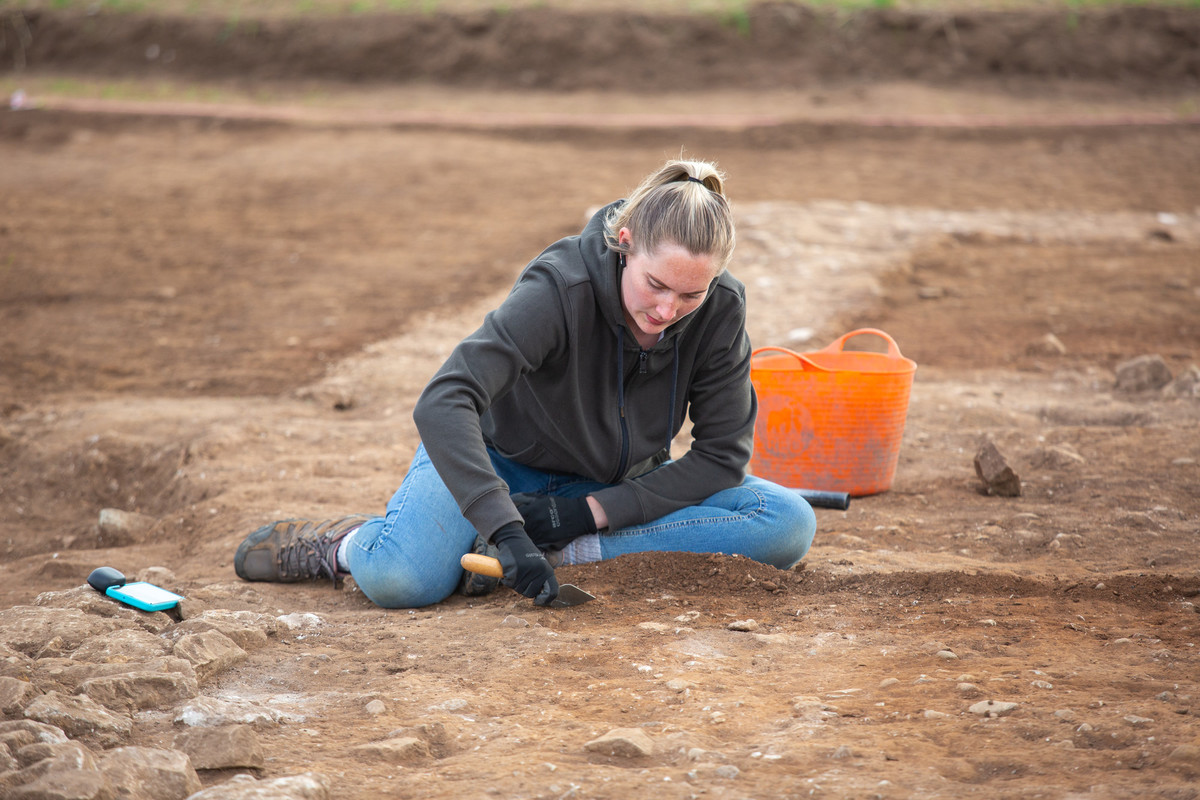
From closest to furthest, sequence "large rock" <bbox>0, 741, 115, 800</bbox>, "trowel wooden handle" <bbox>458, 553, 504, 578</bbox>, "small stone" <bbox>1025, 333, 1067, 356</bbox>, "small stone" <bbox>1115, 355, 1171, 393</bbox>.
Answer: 1. "large rock" <bbox>0, 741, 115, 800</bbox>
2. "trowel wooden handle" <bbox>458, 553, 504, 578</bbox>
3. "small stone" <bbox>1115, 355, 1171, 393</bbox>
4. "small stone" <bbox>1025, 333, 1067, 356</bbox>

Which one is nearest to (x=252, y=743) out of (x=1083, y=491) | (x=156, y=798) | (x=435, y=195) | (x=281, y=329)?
(x=156, y=798)

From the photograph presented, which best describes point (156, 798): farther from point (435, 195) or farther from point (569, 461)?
point (435, 195)

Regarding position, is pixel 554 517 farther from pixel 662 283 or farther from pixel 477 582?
pixel 662 283

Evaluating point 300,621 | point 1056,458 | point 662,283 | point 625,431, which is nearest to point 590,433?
point 625,431

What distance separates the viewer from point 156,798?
5.70ft

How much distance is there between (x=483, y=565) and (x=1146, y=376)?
3.25 m

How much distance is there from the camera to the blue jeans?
9.00 ft

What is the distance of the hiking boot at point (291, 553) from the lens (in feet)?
A: 9.75

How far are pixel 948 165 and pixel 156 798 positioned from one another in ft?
27.8

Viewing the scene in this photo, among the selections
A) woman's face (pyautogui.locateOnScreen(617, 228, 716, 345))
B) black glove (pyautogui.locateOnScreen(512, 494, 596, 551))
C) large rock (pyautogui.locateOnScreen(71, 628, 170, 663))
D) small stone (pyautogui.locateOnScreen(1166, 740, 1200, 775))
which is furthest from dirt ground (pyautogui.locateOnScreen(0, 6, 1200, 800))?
woman's face (pyautogui.locateOnScreen(617, 228, 716, 345))

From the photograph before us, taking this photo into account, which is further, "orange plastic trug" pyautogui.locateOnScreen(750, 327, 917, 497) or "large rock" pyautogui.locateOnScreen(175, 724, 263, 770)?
"orange plastic trug" pyautogui.locateOnScreen(750, 327, 917, 497)

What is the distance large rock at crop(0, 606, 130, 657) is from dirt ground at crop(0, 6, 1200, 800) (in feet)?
1.13

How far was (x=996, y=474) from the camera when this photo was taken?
137 inches

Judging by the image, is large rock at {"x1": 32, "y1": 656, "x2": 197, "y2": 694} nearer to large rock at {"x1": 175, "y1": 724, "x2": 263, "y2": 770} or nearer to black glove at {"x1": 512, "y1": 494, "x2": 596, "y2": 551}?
large rock at {"x1": 175, "y1": 724, "x2": 263, "y2": 770}
